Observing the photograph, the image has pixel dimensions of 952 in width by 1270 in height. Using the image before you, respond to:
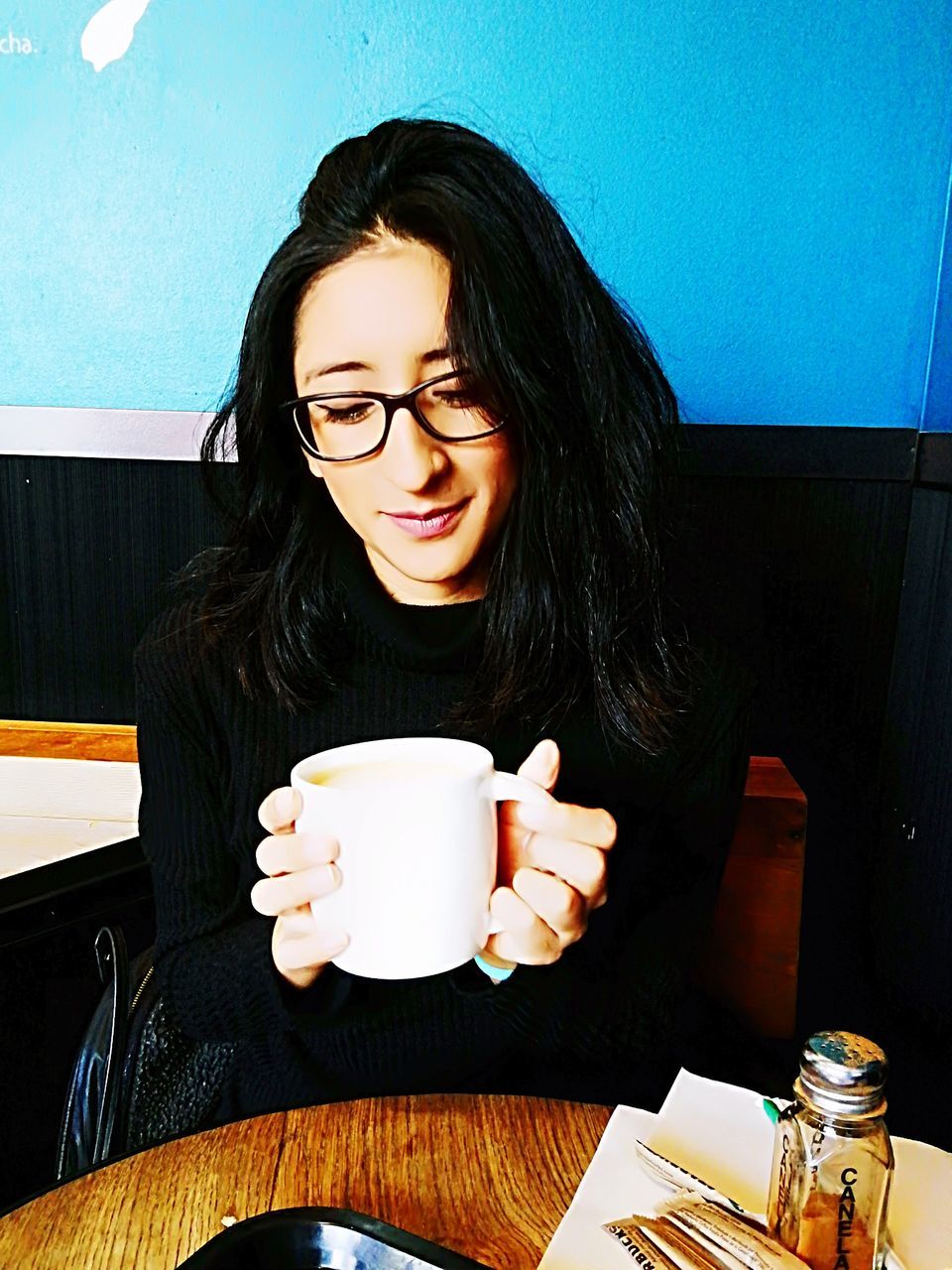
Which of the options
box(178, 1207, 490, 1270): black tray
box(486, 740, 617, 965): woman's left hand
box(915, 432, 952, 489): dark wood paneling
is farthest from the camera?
box(915, 432, 952, 489): dark wood paneling

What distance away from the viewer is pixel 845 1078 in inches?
21.4

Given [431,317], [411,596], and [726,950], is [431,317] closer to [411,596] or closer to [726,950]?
[411,596]

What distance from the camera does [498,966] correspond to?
2.83 feet

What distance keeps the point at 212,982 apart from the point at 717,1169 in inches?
20.5

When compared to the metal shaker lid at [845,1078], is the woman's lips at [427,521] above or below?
above

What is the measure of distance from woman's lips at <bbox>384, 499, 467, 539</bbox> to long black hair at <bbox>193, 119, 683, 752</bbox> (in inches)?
4.3

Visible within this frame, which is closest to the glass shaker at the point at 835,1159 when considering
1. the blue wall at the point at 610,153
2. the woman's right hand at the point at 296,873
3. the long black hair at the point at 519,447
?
the woman's right hand at the point at 296,873

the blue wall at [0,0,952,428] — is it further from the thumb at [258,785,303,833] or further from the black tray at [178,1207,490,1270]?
the black tray at [178,1207,490,1270]

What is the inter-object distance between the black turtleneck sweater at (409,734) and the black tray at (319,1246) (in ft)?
1.63

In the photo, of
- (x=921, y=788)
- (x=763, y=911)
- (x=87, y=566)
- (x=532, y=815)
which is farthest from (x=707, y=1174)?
(x=87, y=566)

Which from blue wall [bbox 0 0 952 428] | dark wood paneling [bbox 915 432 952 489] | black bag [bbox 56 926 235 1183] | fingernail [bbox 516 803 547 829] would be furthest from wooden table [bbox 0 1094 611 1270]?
blue wall [bbox 0 0 952 428]

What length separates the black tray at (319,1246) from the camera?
49cm

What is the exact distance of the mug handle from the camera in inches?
26.6

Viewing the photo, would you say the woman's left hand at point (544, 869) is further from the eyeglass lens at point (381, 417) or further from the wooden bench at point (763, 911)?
the wooden bench at point (763, 911)
